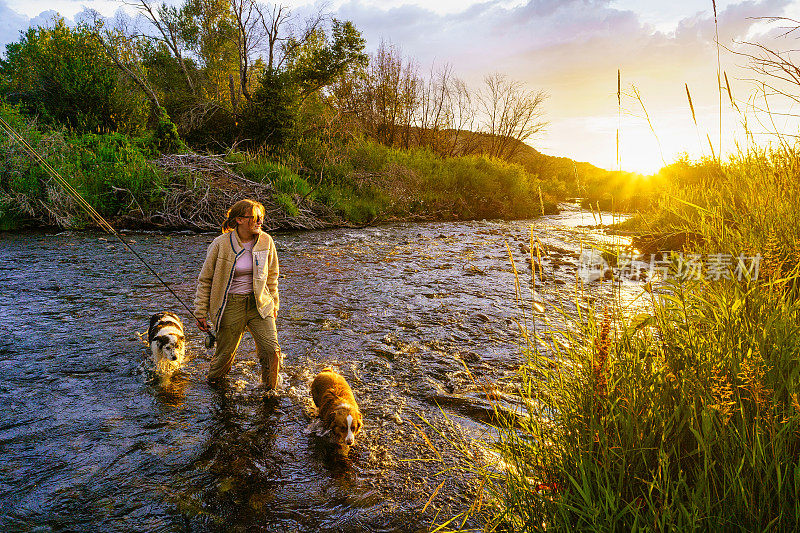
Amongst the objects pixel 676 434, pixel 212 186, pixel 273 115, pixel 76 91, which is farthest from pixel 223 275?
pixel 76 91

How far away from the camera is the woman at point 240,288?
188 inches

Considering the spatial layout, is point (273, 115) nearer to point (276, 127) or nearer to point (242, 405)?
point (276, 127)

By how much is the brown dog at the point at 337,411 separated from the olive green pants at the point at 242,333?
2.18 feet

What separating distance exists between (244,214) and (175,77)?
35.3m

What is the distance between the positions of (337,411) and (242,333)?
1.60 meters

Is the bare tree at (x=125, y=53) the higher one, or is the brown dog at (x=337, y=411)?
the bare tree at (x=125, y=53)

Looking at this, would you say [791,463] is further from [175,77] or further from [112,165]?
[175,77]

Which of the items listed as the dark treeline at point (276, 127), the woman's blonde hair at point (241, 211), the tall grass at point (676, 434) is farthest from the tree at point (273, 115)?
the tall grass at point (676, 434)

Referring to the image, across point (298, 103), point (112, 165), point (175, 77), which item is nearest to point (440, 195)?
point (298, 103)

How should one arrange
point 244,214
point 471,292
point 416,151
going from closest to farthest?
point 244,214 < point 471,292 < point 416,151

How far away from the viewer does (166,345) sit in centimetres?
524

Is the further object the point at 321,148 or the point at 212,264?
the point at 321,148

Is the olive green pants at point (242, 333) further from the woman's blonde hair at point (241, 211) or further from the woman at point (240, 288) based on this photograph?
the woman's blonde hair at point (241, 211)

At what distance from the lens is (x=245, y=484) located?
3582 mm
